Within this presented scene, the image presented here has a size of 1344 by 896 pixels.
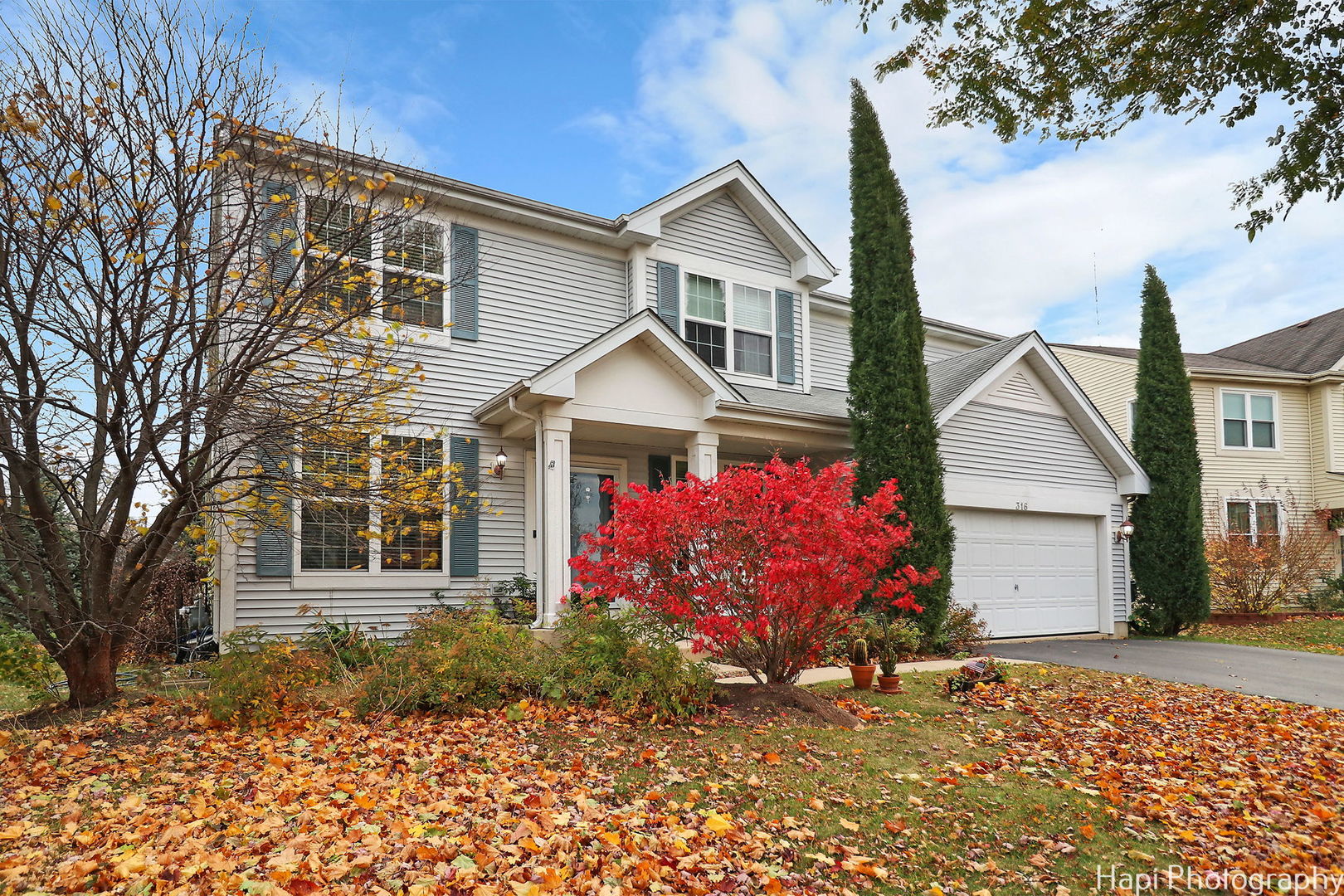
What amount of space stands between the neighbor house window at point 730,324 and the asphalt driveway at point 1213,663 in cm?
599

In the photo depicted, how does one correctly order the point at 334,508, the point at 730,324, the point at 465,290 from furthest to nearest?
1. the point at 730,324
2. the point at 465,290
3. the point at 334,508

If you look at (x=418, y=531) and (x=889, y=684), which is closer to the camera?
(x=889, y=684)

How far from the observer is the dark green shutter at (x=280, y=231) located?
22.5 feet

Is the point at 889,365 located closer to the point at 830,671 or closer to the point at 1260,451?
the point at 830,671

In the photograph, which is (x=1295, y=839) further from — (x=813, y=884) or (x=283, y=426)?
(x=283, y=426)

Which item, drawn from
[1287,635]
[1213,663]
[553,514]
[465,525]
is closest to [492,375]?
[465,525]

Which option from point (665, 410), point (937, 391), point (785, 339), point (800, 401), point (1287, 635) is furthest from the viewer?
point (1287, 635)

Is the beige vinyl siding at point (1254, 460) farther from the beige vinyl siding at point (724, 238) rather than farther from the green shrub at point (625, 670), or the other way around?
the green shrub at point (625, 670)

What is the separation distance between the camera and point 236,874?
3412 millimetres

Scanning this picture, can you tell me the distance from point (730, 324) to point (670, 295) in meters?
1.22

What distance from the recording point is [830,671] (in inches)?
359

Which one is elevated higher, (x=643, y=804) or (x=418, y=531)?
(x=418, y=531)

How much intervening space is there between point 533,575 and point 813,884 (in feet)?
25.0

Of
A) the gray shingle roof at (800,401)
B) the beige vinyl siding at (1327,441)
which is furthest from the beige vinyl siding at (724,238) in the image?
the beige vinyl siding at (1327,441)
